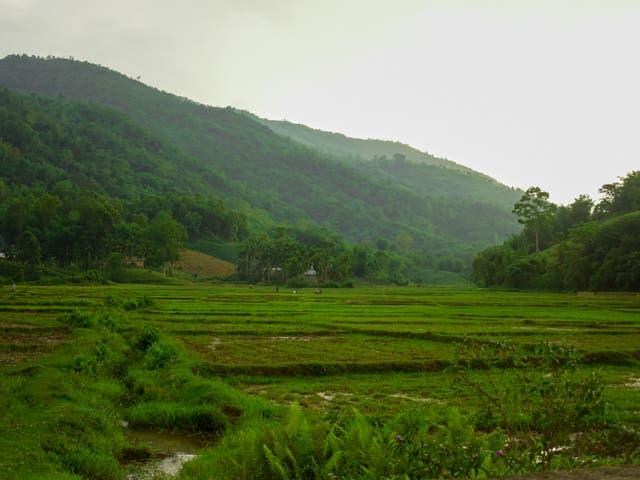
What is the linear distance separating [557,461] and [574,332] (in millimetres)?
25399

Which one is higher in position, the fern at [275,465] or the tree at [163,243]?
the tree at [163,243]

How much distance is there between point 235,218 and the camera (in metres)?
193

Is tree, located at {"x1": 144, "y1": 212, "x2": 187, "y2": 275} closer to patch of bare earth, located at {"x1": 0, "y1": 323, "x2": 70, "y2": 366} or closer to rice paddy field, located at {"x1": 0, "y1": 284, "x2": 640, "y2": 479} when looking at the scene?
rice paddy field, located at {"x1": 0, "y1": 284, "x2": 640, "y2": 479}

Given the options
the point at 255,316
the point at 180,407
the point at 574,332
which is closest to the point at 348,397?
the point at 180,407


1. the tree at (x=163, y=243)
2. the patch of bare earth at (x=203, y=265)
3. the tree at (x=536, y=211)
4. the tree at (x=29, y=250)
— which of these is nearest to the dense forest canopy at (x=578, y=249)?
the tree at (x=536, y=211)

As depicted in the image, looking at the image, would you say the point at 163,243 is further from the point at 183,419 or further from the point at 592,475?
the point at 592,475

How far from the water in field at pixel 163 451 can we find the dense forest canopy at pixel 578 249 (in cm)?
6965

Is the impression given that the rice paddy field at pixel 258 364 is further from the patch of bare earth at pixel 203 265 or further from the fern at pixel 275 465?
the patch of bare earth at pixel 203 265

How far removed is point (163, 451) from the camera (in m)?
12.2

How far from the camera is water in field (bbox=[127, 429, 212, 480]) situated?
10562mm

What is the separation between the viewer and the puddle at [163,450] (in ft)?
34.6

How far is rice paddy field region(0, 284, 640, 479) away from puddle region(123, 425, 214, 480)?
1.15 feet

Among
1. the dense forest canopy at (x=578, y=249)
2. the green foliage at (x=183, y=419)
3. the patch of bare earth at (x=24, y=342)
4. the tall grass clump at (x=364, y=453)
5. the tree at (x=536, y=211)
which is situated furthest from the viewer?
the tree at (x=536, y=211)

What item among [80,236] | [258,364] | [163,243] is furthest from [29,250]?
[258,364]
